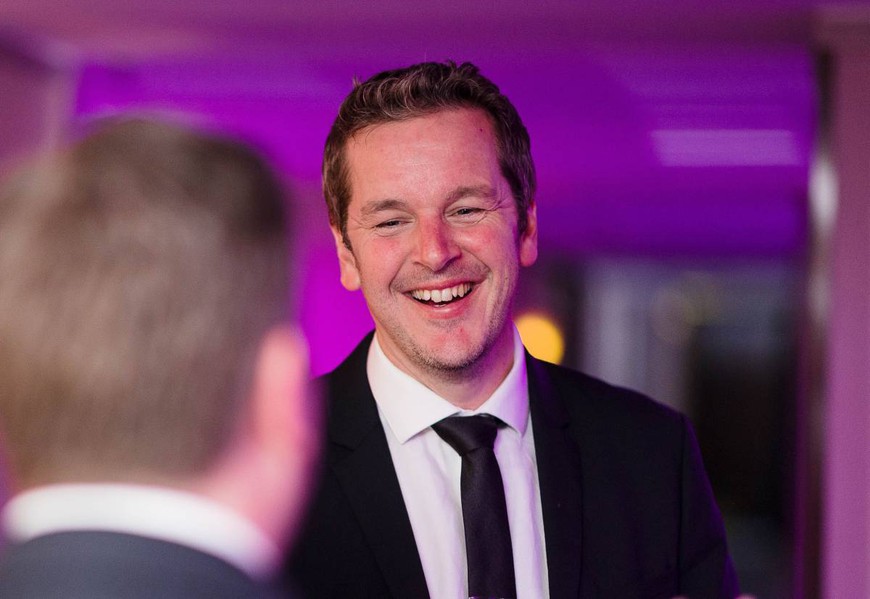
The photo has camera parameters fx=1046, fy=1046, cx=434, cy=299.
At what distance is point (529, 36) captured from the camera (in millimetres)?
3842

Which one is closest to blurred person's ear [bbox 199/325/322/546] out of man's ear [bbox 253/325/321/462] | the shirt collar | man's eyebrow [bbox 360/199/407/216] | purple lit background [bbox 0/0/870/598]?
man's ear [bbox 253/325/321/462]

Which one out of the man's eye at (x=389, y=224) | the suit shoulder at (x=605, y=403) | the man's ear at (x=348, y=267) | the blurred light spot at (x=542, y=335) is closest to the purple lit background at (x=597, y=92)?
the man's ear at (x=348, y=267)

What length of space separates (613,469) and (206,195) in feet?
4.41

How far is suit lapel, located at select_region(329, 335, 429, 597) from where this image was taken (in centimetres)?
169

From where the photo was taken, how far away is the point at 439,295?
192cm

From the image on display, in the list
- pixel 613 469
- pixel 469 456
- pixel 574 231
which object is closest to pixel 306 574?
pixel 469 456

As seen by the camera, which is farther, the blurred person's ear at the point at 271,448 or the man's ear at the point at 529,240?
the man's ear at the point at 529,240

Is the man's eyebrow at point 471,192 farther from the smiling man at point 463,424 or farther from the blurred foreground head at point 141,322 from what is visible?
the blurred foreground head at point 141,322

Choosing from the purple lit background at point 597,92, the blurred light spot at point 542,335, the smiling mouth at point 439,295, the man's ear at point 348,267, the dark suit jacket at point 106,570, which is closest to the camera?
the dark suit jacket at point 106,570

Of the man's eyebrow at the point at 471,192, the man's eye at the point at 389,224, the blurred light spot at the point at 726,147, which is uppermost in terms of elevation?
the blurred light spot at the point at 726,147

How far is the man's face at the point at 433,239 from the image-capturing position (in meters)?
1.89

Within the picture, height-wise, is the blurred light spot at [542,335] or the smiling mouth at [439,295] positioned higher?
the blurred light spot at [542,335]

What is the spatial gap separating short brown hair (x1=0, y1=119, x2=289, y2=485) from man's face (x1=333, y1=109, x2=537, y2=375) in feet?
3.63

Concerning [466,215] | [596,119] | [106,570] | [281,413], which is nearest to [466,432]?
[466,215]
